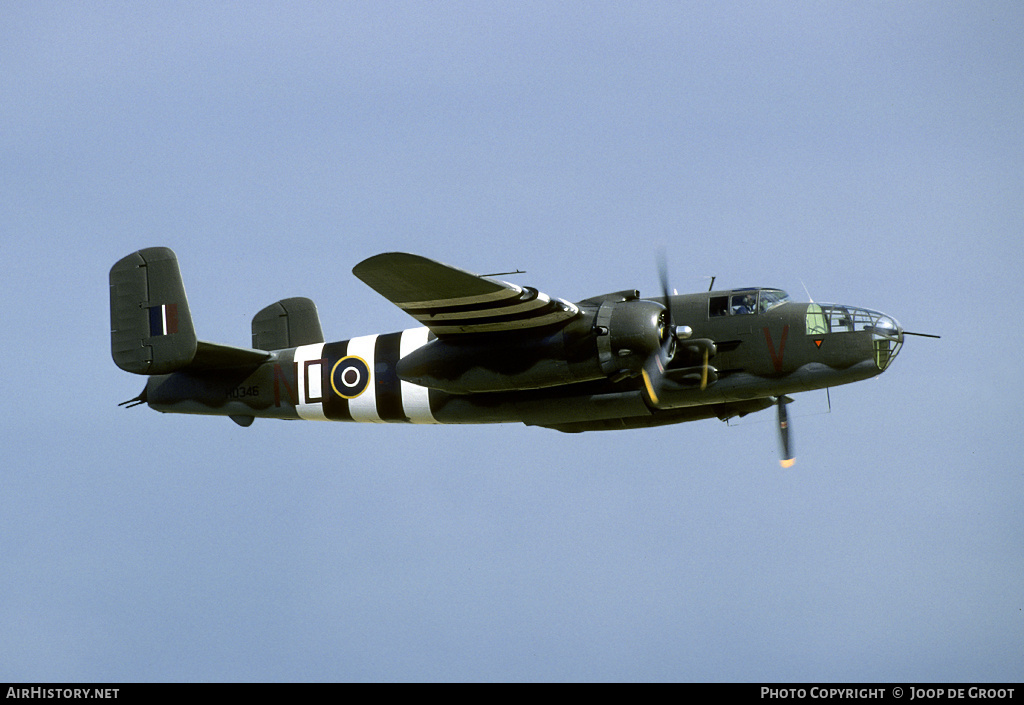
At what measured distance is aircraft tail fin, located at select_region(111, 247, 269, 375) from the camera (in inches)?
908

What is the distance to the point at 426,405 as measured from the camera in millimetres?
22641

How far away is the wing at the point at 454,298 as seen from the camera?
63.7 ft

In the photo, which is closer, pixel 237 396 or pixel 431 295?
pixel 431 295

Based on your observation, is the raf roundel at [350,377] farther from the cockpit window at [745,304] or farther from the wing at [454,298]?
the cockpit window at [745,304]

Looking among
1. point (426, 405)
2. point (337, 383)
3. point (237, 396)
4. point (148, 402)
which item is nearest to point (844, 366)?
point (426, 405)

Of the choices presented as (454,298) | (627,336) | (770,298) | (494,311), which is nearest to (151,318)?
(454,298)

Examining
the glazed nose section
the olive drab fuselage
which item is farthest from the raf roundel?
the glazed nose section

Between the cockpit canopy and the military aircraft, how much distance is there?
24mm

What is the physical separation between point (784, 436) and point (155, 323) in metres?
11.6

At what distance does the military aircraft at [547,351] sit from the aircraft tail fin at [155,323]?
0.08 feet

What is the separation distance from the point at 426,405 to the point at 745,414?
5.68 meters

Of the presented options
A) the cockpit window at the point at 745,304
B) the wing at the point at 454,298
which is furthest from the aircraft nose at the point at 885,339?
the wing at the point at 454,298

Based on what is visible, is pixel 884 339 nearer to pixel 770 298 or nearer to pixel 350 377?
pixel 770 298
